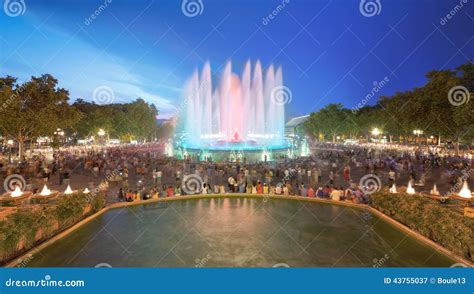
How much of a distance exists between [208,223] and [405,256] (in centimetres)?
780

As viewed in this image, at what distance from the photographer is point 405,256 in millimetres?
9570

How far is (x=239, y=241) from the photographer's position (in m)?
10.6

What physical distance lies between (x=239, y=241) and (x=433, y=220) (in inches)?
289

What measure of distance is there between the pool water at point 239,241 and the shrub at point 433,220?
2.00 feet

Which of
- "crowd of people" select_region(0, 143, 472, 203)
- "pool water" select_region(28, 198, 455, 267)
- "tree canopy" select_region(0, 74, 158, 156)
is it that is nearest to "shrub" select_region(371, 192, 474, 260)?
"pool water" select_region(28, 198, 455, 267)

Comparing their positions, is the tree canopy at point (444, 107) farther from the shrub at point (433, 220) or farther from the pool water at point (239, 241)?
the pool water at point (239, 241)

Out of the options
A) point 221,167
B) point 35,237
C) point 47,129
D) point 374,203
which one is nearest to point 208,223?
point 35,237

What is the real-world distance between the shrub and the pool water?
61 cm

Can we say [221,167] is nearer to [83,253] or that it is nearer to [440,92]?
[83,253]

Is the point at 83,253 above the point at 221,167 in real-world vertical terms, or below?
below

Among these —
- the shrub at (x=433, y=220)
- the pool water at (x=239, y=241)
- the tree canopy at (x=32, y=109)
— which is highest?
the tree canopy at (x=32, y=109)

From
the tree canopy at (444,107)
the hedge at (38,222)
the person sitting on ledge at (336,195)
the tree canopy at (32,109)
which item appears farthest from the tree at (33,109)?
the tree canopy at (444,107)

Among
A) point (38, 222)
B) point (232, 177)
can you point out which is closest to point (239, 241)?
point (38, 222)

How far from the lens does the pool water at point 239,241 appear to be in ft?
29.9
